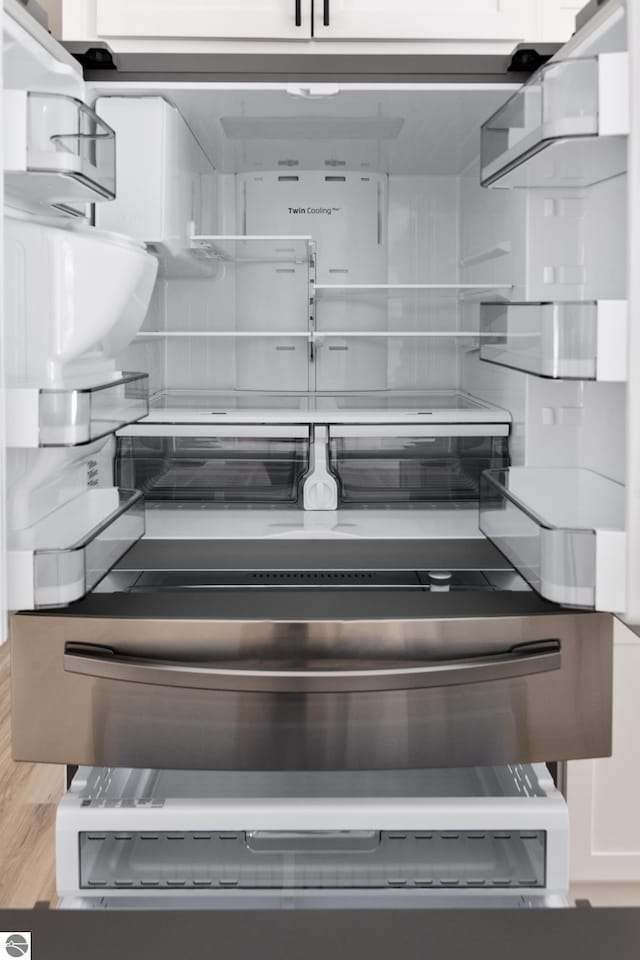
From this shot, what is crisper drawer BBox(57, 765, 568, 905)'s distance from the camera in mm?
1149

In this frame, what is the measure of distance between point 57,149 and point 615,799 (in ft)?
4.10

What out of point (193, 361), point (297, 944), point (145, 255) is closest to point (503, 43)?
point (145, 255)

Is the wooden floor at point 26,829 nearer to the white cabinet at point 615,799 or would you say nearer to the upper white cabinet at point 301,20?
the white cabinet at point 615,799

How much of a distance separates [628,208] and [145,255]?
1.72ft

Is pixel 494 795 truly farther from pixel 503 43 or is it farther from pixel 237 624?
pixel 503 43

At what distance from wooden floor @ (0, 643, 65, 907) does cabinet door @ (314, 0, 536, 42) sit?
156cm

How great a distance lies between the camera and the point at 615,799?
160cm

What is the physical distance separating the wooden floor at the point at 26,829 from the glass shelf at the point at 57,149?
136cm

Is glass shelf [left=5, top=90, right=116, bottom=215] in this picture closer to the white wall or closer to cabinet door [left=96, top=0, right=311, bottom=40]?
cabinet door [left=96, top=0, right=311, bottom=40]

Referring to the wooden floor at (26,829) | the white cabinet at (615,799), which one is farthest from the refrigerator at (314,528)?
the wooden floor at (26,829)

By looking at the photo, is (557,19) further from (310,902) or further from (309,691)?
(310,902)

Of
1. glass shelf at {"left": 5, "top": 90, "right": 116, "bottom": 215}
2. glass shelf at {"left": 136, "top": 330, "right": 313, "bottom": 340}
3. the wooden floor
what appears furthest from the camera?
the wooden floor

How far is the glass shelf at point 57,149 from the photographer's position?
958mm

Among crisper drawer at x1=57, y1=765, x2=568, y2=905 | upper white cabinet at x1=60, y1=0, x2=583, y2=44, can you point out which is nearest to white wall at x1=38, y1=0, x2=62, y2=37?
upper white cabinet at x1=60, y1=0, x2=583, y2=44
